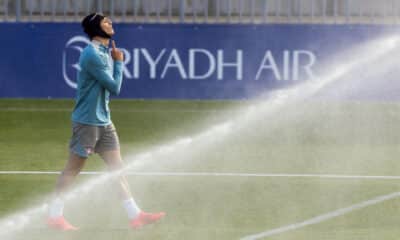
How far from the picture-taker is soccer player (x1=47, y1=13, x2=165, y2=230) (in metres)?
9.63

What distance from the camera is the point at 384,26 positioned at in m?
19.1

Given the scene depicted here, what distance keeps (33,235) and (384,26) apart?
10686 millimetres

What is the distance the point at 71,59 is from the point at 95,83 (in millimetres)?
9445

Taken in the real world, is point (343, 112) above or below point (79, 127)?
below

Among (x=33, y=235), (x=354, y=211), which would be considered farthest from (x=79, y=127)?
(x=354, y=211)

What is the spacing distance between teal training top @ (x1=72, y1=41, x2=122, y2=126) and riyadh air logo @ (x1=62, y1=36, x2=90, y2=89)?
935 centimetres

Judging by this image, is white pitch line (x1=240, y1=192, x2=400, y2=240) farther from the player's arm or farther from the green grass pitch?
the player's arm

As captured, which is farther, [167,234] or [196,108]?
[196,108]

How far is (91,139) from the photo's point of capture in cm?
973

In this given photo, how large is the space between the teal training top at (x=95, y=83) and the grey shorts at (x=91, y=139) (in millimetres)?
53

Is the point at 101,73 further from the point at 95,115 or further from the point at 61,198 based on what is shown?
the point at 61,198

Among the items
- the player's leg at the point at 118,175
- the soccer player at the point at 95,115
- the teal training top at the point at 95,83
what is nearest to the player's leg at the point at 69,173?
the soccer player at the point at 95,115

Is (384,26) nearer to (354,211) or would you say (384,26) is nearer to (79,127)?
(354,211)

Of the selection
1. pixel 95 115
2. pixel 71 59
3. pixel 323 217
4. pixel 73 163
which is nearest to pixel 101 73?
pixel 95 115
